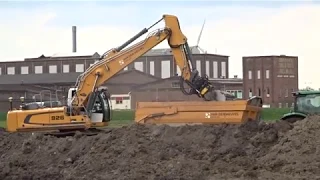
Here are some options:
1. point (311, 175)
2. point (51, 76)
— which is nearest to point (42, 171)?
point (311, 175)

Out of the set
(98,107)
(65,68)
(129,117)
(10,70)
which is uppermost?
(65,68)

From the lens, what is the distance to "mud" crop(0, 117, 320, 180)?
55.1ft

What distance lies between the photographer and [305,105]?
920 inches

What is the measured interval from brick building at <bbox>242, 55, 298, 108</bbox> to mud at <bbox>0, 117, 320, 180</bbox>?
80.3 metres

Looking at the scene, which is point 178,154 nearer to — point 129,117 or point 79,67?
point 129,117

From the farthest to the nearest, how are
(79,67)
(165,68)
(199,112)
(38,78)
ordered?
1. (79,67)
2. (165,68)
3. (38,78)
4. (199,112)

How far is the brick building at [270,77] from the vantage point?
101 metres

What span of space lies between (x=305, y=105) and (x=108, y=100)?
23.5ft

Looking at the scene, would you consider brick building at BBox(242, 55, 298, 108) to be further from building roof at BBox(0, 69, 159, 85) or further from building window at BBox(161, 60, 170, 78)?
building window at BBox(161, 60, 170, 78)

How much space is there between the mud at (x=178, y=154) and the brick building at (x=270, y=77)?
80.3 meters

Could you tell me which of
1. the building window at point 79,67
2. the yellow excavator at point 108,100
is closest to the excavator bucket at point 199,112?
the yellow excavator at point 108,100

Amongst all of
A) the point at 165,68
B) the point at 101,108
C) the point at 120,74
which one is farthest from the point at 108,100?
the point at 165,68

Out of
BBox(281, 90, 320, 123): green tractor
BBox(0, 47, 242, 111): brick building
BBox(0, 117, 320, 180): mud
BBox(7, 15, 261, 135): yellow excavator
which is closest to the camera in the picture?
BBox(0, 117, 320, 180): mud

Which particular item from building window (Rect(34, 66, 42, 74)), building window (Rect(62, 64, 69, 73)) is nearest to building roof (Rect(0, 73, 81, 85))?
building window (Rect(62, 64, 69, 73))
